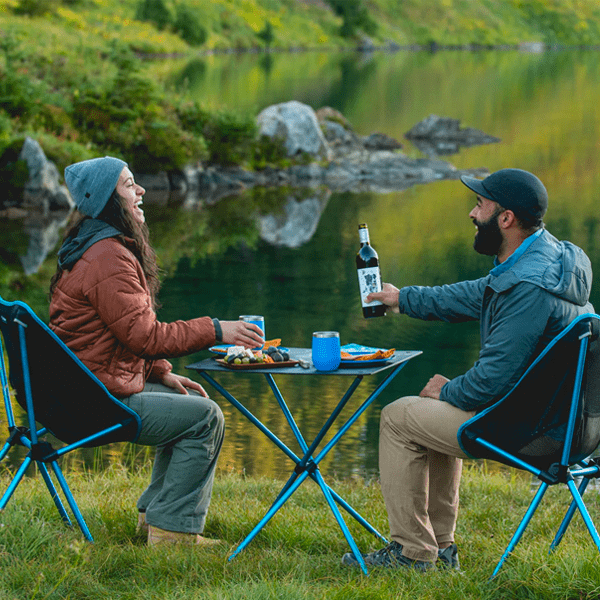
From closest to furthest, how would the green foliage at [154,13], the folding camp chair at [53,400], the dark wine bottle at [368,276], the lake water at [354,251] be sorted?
the folding camp chair at [53,400], the dark wine bottle at [368,276], the lake water at [354,251], the green foliage at [154,13]

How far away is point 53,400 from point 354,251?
12640 millimetres

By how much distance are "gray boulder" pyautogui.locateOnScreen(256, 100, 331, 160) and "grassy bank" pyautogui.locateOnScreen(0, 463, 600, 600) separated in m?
21.5

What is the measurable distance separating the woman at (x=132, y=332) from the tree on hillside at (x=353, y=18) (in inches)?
3779

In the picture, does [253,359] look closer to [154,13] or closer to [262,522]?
[262,522]

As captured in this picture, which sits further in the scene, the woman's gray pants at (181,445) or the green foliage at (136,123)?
the green foliage at (136,123)

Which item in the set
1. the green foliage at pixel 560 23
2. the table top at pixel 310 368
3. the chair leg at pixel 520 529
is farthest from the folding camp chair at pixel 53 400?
the green foliage at pixel 560 23

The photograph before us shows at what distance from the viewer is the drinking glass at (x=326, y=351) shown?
162 inches

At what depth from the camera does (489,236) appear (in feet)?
13.6

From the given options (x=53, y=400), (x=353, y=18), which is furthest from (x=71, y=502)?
(x=353, y=18)

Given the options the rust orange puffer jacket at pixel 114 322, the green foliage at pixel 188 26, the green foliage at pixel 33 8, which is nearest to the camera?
the rust orange puffer jacket at pixel 114 322

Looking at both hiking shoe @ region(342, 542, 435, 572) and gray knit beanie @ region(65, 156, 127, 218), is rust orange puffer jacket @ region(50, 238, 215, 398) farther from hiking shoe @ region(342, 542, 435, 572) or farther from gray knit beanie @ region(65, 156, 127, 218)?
hiking shoe @ region(342, 542, 435, 572)

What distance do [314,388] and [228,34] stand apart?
79087 mm

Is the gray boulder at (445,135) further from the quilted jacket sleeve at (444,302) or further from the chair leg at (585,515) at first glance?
the chair leg at (585,515)

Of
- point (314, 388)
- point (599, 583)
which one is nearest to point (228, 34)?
point (314, 388)
